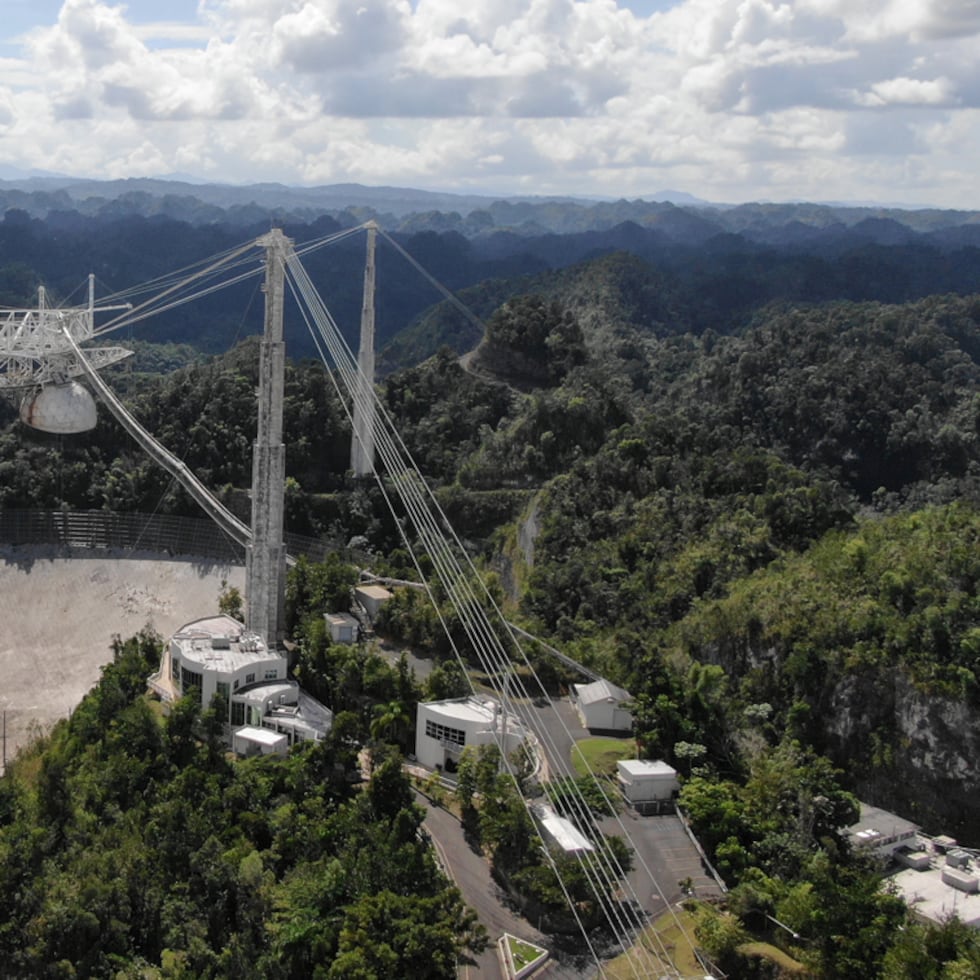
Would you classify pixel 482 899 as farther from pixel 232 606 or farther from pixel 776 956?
pixel 232 606

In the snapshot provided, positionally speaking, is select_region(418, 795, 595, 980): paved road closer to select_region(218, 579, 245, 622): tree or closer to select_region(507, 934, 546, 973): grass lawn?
select_region(507, 934, 546, 973): grass lawn

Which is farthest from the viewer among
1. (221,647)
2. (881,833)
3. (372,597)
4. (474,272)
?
(474,272)

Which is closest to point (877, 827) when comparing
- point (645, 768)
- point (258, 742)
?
point (645, 768)

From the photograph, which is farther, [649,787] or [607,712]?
[607,712]

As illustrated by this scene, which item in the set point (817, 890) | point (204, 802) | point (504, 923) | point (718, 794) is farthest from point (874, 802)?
point (204, 802)

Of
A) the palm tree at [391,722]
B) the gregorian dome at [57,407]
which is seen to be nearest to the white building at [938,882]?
the palm tree at [391,722]

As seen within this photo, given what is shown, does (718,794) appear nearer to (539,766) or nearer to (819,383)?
(539,766)

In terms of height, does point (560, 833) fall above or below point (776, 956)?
above

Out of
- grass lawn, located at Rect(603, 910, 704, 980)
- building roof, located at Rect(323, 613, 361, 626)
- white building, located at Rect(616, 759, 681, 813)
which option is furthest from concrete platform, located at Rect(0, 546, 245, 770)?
grass lawn, located at Rect(603, 910, 704, 980)
